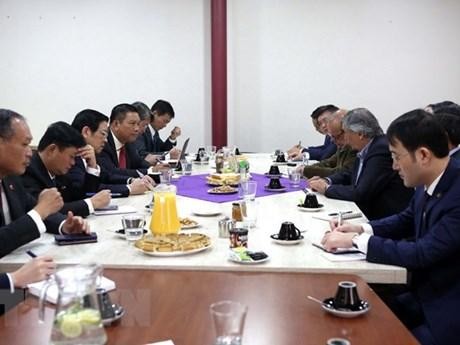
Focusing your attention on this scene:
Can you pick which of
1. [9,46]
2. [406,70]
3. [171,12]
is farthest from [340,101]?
[9,46]

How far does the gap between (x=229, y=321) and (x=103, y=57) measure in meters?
6.41

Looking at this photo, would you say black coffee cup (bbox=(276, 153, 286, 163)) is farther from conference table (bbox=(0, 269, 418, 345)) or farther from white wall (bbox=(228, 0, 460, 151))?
conference table (bbox=(0, 269, 418, 345))

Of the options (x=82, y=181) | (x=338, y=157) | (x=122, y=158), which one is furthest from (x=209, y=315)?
(x=122, y=158)

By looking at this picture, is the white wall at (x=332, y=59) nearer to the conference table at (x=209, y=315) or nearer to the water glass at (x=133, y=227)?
the water glass at (x=133, y=227)

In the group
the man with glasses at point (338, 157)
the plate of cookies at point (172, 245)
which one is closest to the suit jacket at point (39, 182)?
the plate of cookies at point (172, 245)

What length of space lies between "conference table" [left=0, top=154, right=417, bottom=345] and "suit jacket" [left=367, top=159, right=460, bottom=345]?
7 cm

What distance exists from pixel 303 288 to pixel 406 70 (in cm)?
581

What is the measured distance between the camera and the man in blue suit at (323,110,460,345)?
1974 millimetres

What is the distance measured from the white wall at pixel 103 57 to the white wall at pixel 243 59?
1cm

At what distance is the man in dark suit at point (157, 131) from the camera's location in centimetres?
633

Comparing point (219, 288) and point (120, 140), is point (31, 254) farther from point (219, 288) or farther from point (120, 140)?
point (120, 140)

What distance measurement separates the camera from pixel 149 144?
253 inches

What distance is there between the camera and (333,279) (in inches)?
75.3

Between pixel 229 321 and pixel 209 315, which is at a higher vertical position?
pixel 229 321
